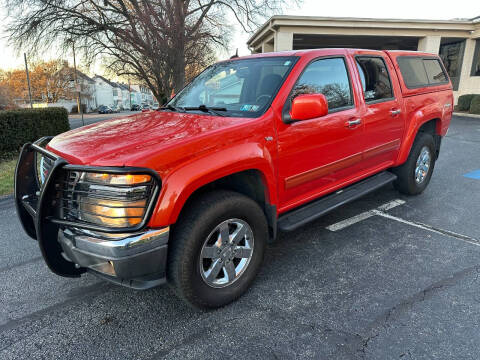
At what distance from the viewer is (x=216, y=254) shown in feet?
8.05

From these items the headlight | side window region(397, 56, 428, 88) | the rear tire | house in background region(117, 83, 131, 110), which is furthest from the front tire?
house in background region(117, 83, 131, 110)

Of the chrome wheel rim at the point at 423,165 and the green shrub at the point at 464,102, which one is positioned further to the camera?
the green shrub at the point at 464,102

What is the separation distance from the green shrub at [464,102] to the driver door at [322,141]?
18.3 metres

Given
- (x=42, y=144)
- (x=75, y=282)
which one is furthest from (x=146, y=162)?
(x=75, y=282)

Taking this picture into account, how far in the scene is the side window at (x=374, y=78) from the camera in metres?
3.72

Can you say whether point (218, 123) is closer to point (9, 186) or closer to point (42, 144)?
point (42, 144)

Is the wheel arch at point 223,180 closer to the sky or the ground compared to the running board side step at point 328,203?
closer to the sky

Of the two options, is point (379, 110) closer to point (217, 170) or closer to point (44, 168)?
point (217, 170)

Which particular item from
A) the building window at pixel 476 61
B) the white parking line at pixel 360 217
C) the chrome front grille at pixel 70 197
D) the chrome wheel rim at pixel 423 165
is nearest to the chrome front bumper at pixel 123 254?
the chrome front grille at pixel 70 197

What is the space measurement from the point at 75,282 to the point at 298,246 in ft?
7.08

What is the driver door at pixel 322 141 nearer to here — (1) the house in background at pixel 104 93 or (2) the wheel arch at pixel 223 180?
(2) the wheel arch at pixel 223 180

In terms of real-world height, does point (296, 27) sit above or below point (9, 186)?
above

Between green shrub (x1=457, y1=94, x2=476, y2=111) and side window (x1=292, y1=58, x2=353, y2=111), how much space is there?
1823 centimetres

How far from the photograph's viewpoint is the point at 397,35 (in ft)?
59.3
